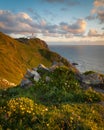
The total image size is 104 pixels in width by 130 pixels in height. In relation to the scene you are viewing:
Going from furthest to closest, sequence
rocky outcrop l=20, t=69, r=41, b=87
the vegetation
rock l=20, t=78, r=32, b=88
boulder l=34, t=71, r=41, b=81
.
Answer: boulder l=34, t=71, r=41, b=81
rocky outcrop l=20, t=69, r=41, b=87
rock l=20, t=78, r=32, b=88
the vegetation

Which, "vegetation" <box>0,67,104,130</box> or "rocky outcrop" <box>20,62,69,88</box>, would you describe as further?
"rocky outcrop" <box>20,62,69,88</box>

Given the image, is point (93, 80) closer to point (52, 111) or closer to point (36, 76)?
point (36, 76)

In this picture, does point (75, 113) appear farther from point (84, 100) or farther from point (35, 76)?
point (35, 76)

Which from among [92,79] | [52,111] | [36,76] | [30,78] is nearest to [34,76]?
[36,76]

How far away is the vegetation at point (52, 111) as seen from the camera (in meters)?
11.3

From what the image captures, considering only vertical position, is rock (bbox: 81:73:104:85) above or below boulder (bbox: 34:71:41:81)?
below

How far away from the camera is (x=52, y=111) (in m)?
12.7

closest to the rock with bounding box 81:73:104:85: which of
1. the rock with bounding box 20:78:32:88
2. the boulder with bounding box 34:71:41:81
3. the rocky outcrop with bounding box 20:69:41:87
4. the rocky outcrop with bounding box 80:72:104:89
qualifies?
the rocky outcrop with bounding box 80:72:104:89

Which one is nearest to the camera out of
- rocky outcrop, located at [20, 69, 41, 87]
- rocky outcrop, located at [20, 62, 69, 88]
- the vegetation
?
the vegetation

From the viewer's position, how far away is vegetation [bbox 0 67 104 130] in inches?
444

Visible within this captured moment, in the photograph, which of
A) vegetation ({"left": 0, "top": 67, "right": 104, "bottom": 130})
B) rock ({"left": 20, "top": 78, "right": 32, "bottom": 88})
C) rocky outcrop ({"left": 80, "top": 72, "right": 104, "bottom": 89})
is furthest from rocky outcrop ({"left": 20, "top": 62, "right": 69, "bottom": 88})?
rocky outcrop ({"left": 80, "top": 72, "right": 104, "bottom": 89})

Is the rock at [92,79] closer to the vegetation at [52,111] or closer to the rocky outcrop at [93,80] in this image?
the rocky outcrop at [93,80]

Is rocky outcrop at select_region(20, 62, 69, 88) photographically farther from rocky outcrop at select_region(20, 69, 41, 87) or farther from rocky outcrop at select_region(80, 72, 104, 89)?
rocky outcrop at select_region(80, 72, 104, 89)

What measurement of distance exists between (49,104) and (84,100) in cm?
260
